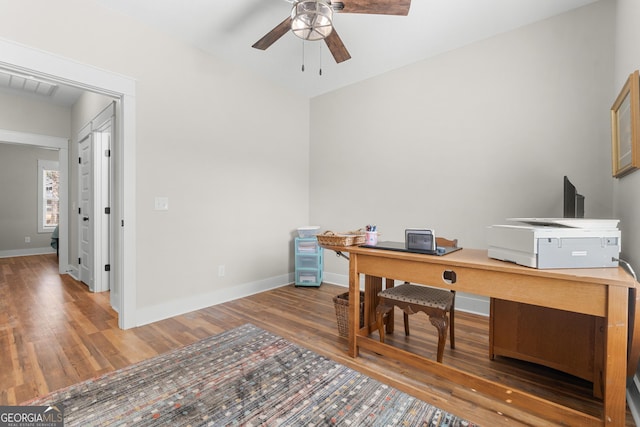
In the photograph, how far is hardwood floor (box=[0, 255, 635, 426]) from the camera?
5.30 feet

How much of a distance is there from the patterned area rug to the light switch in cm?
140

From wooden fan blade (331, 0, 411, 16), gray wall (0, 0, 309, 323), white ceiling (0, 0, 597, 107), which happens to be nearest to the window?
gray wall (0, 0, 309, 323)

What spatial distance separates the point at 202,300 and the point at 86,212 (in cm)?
241

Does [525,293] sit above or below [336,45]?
below

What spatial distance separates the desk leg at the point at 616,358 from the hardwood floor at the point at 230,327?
344 millimetres

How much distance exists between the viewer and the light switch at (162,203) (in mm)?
2787

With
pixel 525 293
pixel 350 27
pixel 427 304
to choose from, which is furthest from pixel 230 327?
pixel 350 27

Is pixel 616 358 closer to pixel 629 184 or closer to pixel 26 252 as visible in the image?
pixel 629 184

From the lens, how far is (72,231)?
4613 mm

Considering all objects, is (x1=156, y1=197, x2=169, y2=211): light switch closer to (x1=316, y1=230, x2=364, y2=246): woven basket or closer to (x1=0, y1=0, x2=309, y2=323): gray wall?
(x1=0, y1=0, x2=309, y2=323): gray wall

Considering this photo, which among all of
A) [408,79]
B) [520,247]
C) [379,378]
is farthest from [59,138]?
[520,247]

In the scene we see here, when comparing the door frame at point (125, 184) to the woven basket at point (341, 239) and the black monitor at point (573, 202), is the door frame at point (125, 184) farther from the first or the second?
the black monitor at point (573, 202)

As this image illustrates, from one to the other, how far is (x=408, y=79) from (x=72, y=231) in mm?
5566

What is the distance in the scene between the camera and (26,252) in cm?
644
